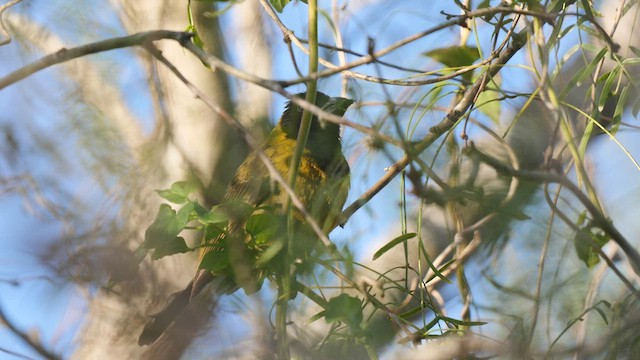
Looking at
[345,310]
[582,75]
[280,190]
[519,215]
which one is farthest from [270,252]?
[582,75]

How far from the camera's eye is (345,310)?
1649 mm

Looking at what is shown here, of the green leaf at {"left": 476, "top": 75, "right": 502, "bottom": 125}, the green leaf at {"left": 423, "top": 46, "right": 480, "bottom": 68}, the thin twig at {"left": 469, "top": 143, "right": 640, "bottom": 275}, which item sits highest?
the green leaf at {"left": 423, "top": 46, "right": 480, "bottom": 68}

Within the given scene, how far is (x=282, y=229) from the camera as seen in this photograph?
1826mm

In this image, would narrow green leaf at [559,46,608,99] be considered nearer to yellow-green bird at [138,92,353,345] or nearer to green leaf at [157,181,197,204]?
yellow-green bird at [138,92,353,345]

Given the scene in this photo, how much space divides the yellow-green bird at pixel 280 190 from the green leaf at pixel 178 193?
111mm

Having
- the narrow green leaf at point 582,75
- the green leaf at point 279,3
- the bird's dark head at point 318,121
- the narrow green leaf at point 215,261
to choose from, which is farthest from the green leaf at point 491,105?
the narrow green leaf at point 215,261

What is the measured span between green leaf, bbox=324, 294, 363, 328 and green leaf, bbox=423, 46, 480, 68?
74cm

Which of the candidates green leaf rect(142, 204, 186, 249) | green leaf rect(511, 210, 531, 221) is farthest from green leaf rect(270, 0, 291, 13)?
green leaf rect(511, 210, 531, 221)

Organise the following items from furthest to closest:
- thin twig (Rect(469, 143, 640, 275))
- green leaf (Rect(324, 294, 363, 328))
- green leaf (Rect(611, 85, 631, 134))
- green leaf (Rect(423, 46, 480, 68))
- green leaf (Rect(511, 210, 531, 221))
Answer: green leaf (Rect(423, 46, 480, 68)) → green leaf (Rect(611, 85, 631, 134)) → green leaf (Rect(324, 294, 363, 328)) → green leaf (Rect(511, 210, 531, 221)) → thin twig (Rect(469, 143, 640, 275))

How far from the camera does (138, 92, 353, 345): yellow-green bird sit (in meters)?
1.80

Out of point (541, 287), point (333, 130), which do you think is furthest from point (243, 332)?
point (333, 130)

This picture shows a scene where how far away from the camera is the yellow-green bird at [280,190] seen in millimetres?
1797

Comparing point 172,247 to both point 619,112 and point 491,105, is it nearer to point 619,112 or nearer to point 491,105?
point 491,105

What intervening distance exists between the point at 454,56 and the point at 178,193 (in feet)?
2.66
